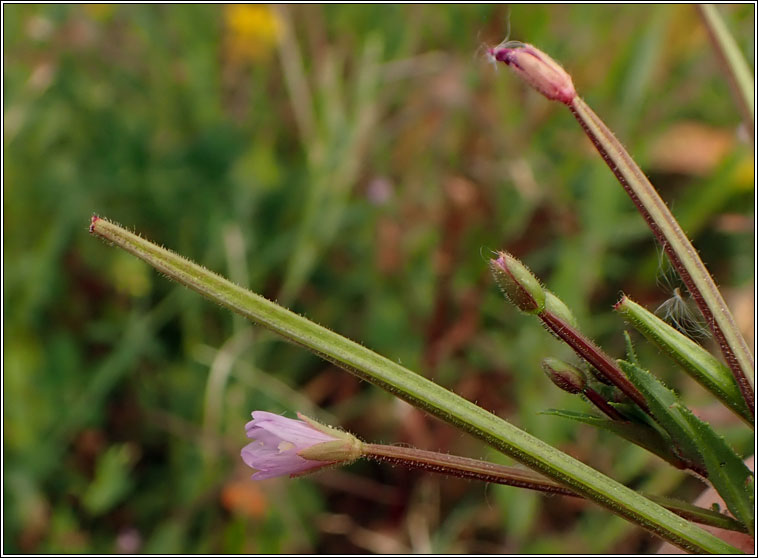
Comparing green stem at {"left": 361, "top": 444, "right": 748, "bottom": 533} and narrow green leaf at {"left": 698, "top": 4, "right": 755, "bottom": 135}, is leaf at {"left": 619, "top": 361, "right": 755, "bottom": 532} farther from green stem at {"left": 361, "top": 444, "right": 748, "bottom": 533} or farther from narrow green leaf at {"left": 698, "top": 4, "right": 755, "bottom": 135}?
narrow green leaf at {"left": 698, "top": 4, "right": 755, "bottom": 135}

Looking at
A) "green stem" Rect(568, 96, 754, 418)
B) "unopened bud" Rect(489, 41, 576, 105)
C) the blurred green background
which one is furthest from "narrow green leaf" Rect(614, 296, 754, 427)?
the blurred green background

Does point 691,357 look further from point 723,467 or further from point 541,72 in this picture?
point 541,72

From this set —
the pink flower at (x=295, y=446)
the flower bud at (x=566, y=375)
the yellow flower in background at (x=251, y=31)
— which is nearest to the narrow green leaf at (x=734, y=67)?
the flower bud at (x=566, y=375)

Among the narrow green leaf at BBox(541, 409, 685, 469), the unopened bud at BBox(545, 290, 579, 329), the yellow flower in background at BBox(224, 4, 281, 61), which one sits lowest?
the narrow green leaf at BBox(541, 409, 685, 469)

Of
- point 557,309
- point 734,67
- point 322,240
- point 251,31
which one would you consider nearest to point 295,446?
point 557,309

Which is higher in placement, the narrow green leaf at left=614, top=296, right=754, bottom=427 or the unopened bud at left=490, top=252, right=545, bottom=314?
the unopened bud at left=490, top=252, right=545, bottom=314

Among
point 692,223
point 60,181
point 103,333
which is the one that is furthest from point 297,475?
point 692,223

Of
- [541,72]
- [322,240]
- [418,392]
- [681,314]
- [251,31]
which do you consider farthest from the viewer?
[251,31]
